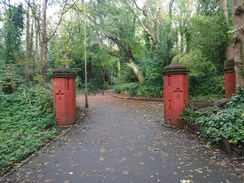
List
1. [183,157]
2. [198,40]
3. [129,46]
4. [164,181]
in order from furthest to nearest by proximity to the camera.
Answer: [129,46], [198,40], [183,157], [164,181]

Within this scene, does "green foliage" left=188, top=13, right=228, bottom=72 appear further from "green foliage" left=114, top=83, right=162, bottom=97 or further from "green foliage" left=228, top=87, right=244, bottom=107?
"green foliage" left=228, top=87, right=244, bottom=107

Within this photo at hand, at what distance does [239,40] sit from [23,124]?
878 centimetres

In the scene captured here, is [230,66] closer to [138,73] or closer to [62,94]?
[62,94]

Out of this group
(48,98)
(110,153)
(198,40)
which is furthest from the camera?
(198,40)

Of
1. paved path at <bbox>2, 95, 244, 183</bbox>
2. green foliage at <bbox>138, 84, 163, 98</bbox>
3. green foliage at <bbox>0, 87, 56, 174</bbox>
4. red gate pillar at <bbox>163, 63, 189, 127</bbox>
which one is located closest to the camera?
paved path at <bbox>2, 95, 244, 183</bbox>

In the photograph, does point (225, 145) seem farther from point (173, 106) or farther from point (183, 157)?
point (173, 106)

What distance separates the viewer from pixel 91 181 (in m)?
2.80

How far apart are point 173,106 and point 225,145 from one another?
2365mm

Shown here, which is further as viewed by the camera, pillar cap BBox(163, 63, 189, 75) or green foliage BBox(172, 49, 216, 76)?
green foliage BBox(172, 49, 216, 76)

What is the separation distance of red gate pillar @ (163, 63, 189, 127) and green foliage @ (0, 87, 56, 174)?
430 cm

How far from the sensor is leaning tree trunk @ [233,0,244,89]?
5668 millimetres

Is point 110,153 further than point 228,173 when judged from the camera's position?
Yes

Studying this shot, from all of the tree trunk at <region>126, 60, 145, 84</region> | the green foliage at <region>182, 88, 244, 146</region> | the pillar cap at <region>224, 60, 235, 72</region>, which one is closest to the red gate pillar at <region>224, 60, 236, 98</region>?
the pillar cap at <region>224, 60, 235, 72</region>

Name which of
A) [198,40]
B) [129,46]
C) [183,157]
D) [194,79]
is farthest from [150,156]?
[129,46]
